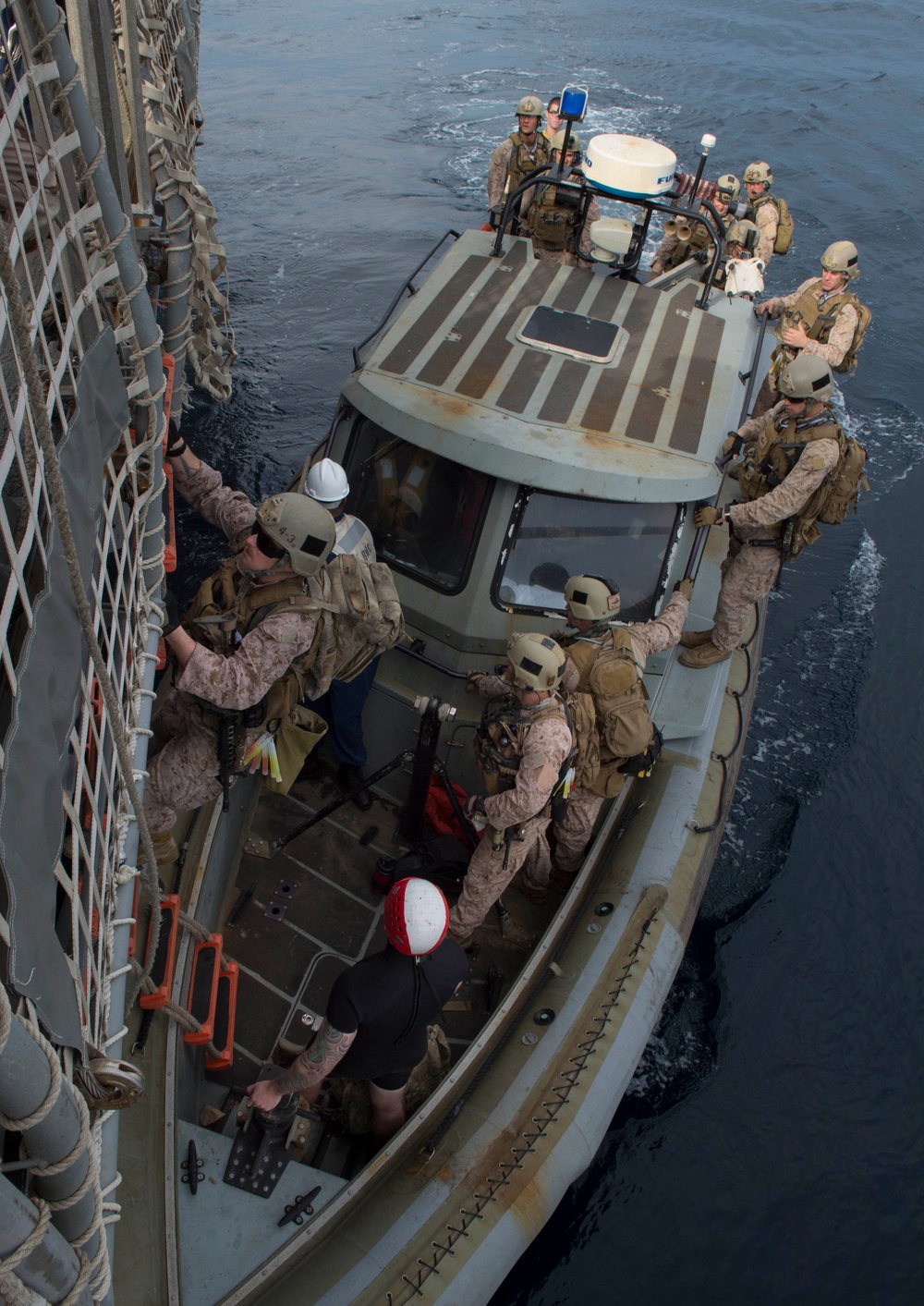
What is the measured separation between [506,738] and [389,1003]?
1.32m

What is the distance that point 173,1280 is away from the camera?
2.91 metres

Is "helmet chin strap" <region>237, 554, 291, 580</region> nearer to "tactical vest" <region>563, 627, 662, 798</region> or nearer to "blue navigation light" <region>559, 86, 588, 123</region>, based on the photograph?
"tactical vest" <region>563, 627, 662, 798</region>

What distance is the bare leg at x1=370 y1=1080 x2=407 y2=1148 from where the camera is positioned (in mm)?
3555

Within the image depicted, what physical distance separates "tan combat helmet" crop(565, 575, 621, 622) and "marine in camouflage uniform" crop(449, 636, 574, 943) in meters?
0.45

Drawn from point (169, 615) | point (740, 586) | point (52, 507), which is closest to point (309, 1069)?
point (169, 615)

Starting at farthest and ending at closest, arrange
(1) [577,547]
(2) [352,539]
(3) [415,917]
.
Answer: (1) [577,547] → (2) [352,539] → (3) [415,917]

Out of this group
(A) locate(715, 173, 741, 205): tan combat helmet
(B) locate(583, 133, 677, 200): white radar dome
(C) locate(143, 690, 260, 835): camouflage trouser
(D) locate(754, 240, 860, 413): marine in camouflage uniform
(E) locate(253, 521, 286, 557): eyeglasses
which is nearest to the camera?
(E) locate(253, 521, 286, 557): eyeglasses

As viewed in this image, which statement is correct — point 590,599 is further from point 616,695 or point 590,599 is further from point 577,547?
point 577,547

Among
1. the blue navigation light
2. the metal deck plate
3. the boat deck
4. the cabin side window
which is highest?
the blue navigation light

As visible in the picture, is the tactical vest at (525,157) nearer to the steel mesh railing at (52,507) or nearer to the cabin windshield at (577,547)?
the cabin windshield at (577,547)

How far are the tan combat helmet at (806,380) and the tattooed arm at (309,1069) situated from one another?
4.01 metres

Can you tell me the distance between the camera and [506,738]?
13.6ft

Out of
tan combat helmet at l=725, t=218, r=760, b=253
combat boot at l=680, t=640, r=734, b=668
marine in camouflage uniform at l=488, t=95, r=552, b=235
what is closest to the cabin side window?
combat boot at l=680, t=640, r=734, b=668

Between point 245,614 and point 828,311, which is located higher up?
point 828,311
